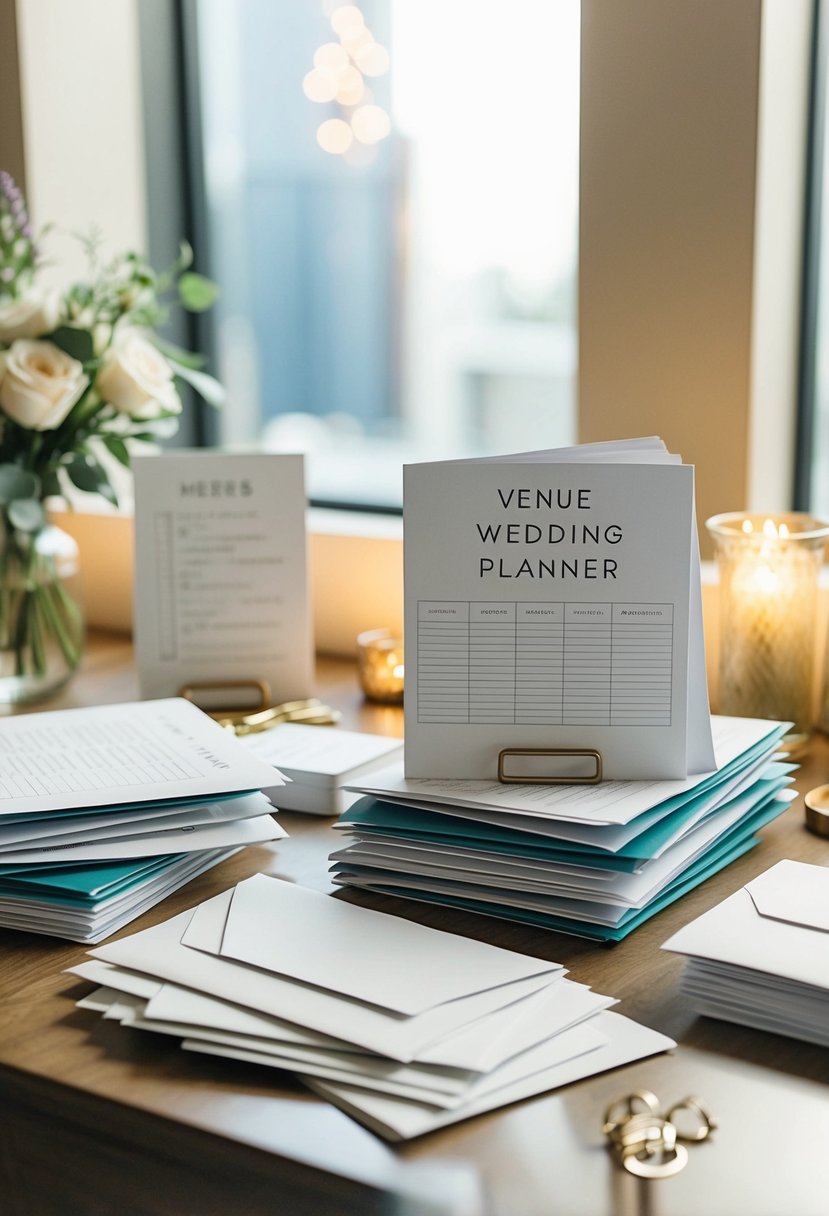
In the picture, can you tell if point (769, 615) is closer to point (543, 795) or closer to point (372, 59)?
point (543, 795)

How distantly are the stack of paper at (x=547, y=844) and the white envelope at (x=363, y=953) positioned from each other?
0.19 feet

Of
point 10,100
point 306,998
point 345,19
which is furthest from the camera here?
point 345,19

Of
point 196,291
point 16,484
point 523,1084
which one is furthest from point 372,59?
point 523,1084

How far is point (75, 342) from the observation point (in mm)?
1405

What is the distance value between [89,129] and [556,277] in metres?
1.60

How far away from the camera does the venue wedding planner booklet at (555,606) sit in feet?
3.08

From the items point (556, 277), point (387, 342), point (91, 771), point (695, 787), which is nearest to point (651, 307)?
point (695, 787)

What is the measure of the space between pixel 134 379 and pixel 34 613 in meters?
0.30

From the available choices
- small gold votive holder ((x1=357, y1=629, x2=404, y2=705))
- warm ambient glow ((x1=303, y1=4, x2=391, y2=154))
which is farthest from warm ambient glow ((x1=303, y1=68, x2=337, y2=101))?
small gold votive holder ((x1=357, y1=629, x2=404, y2=705))

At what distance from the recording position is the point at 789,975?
2.44 ft

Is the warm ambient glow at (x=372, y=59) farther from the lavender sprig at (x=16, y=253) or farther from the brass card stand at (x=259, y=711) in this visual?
the brass card stand at (x=259, y=711)

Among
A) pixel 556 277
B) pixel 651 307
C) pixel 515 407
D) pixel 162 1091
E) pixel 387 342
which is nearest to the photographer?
pixel 162 1091

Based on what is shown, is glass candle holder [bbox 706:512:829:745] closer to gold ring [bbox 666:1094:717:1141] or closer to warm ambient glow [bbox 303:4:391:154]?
gold ring [bbox 666:1094:717:1141]

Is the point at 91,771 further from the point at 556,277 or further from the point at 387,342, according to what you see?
the point at 387,342
